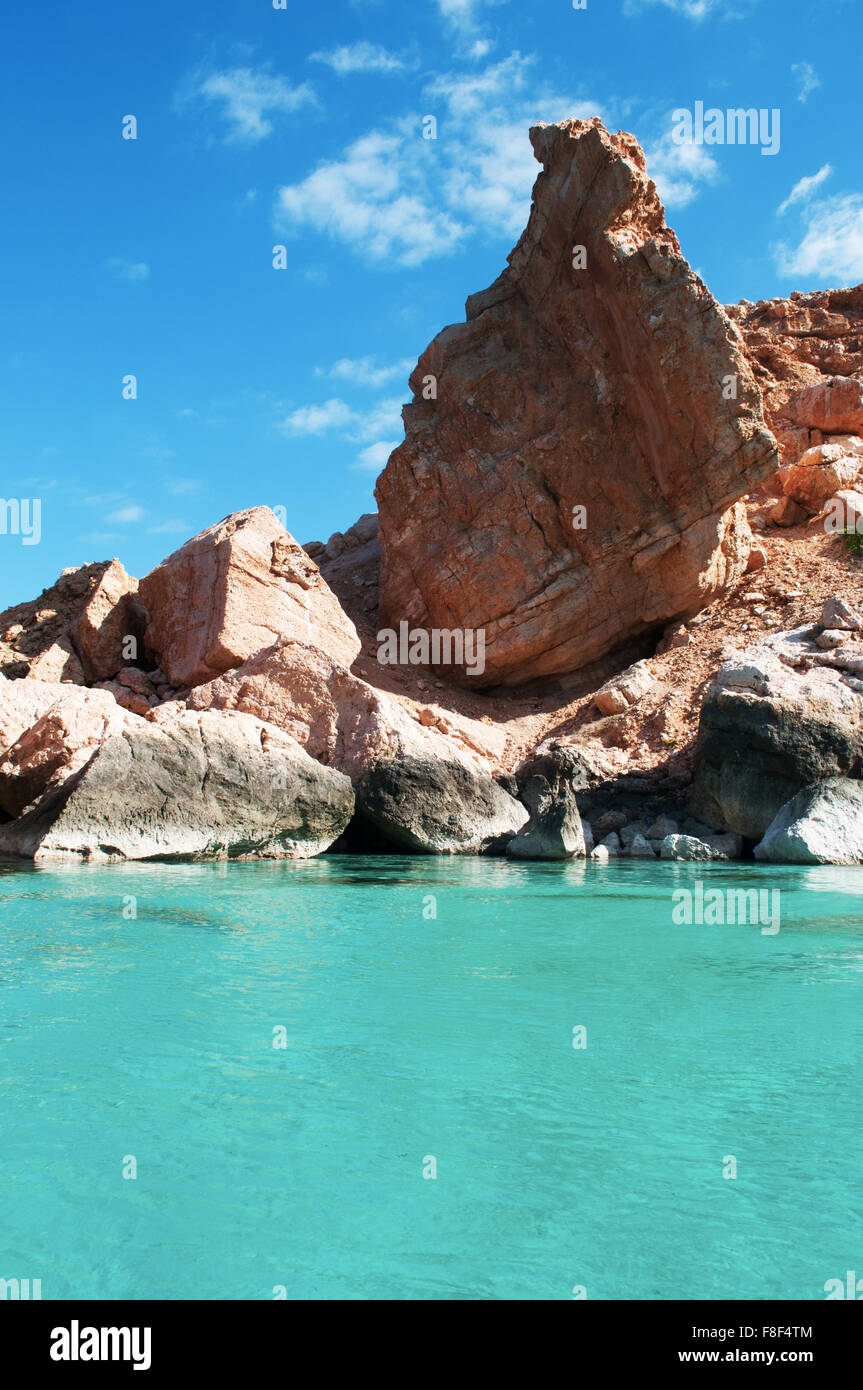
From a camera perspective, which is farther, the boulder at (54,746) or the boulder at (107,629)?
the boulder at (107,629)

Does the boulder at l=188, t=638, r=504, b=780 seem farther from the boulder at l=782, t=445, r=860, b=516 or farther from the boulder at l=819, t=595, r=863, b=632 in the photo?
the boulder at l=782, t=445, r=860, b=516

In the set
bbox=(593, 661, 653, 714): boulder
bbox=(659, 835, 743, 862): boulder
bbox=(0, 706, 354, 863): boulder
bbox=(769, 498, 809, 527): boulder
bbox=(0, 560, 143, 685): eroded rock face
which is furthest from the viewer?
bbox=(769, 498, 809, 527): boulder

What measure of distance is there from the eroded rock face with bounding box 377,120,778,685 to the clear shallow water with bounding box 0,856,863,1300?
526 inches

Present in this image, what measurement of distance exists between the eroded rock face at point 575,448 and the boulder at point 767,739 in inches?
218

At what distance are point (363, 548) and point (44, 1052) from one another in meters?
21.7

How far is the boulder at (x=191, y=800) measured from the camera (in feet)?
40.5

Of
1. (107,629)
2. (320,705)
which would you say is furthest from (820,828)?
(107,629)

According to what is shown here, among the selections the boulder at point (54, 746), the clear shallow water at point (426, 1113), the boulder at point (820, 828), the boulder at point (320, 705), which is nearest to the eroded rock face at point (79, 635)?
the boulder at point (320, 705)

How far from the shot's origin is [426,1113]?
4.19 meters

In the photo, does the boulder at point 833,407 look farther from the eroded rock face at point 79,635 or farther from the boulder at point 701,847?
the eroded rock face at point 79,635

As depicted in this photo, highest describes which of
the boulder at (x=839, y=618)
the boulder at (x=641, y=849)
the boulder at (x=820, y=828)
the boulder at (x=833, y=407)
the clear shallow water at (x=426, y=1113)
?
the boulder at (x=833, y=407)

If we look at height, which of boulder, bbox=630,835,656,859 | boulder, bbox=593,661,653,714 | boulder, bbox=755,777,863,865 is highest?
boulder, bbox=593,661,653,714

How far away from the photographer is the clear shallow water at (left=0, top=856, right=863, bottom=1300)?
10.2 ft

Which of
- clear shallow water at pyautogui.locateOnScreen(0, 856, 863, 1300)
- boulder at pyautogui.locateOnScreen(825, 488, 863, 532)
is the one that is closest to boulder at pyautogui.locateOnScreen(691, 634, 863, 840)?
clear shallow water at pyautogui.locateOnScreen(0, 856, 863, 1300)
